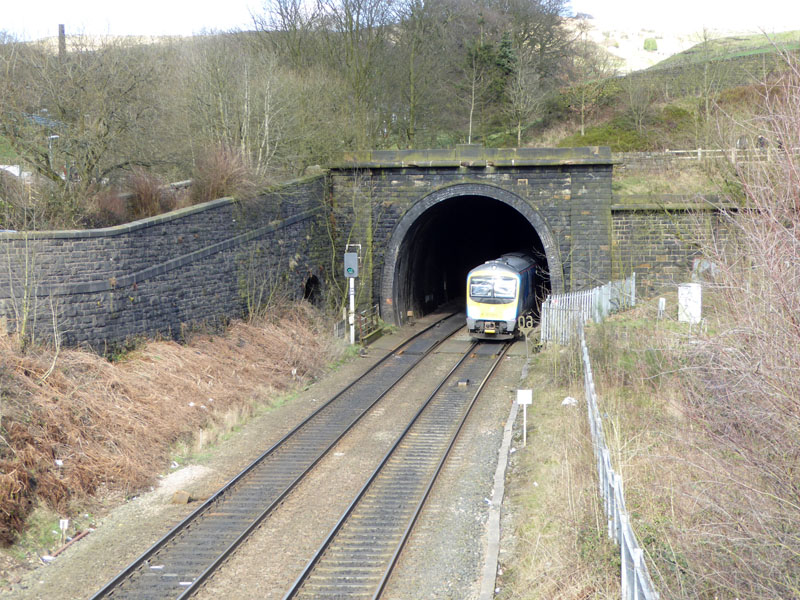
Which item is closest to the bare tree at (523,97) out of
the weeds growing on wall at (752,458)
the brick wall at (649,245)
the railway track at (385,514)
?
the brick wall at (649,245)

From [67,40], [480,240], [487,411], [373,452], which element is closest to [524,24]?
[480,240]

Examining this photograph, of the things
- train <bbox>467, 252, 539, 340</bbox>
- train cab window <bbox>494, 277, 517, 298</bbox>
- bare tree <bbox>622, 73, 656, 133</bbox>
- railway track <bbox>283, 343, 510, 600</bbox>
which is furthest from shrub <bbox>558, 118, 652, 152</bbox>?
railway track <bbox>283, 343, 510, 600</bbox>

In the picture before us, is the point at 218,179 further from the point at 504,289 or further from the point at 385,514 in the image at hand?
the point at 385,514

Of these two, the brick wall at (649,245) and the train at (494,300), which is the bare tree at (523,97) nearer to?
the brick wall at (649,245)

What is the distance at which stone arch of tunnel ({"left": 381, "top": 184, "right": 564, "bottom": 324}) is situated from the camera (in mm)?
22547

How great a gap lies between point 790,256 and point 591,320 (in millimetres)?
11325

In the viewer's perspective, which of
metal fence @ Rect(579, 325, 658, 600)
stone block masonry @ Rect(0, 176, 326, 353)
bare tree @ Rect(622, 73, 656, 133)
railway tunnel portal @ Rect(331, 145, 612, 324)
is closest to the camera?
metal fence @ Rect(579, 325, 658, 600)

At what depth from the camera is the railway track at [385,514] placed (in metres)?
8.12

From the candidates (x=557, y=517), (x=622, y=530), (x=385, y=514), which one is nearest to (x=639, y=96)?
(x=385, y=514)

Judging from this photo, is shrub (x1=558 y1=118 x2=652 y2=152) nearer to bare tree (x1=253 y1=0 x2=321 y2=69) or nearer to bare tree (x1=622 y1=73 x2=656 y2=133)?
bare tree (x1=622 y1=73 x2=656 y2=133)

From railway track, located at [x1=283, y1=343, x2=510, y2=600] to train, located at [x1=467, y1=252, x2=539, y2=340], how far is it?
6.27 m

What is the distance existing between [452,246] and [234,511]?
2324 cm

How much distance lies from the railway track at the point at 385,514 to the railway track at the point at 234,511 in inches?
40.5

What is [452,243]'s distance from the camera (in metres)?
32.2
